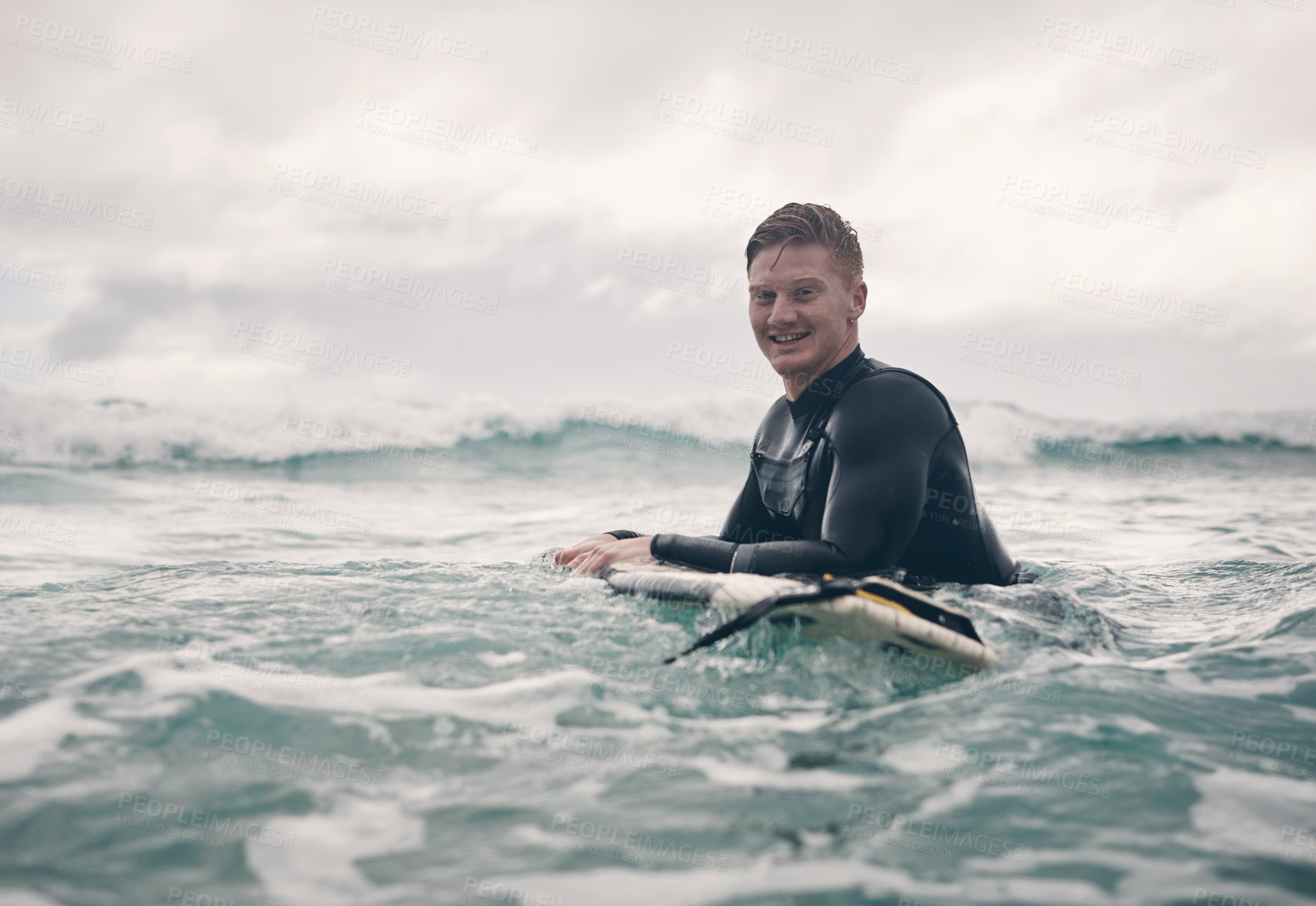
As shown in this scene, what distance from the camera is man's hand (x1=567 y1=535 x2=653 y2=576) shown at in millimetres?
4000

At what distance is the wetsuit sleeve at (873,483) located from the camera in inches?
131

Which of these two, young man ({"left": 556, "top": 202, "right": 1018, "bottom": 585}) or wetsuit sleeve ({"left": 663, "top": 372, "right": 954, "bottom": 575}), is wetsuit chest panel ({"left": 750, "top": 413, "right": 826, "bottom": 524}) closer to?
young man ({"left": 556, "top": 202, "right": 1018, "bottom": 585})

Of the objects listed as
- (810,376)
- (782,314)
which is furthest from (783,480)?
(782,314)

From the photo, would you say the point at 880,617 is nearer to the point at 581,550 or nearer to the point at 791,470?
the point at 791,470

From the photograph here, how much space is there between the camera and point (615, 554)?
4047mm

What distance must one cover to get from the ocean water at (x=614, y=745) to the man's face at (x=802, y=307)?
1.26 metres

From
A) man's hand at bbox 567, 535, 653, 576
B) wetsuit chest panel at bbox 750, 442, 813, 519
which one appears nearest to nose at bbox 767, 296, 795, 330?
wetsuit chest panel at bbox 750, 442, 813, 519

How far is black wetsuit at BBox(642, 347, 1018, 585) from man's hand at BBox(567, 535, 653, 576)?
0.25ft

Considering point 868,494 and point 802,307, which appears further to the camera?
point 802,307

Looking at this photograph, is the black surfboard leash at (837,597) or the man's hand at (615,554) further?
the man's hand at (615,554)

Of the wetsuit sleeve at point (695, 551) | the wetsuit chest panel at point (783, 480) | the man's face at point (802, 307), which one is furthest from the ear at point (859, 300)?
the wetsuit sleeve at point (695, 551)

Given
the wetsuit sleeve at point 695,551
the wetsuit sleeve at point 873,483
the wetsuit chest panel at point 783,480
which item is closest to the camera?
the wetsuit sleeve at point 873,483

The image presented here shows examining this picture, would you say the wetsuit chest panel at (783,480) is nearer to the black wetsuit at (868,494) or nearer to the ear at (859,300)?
the black wetsuit at (868,494)

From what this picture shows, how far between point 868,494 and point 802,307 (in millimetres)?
990
